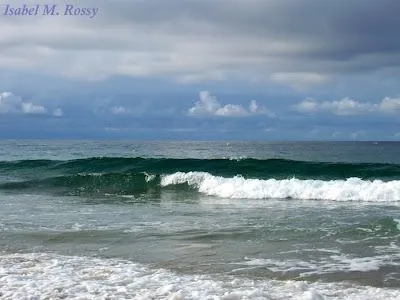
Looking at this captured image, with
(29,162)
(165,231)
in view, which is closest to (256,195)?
(165,231)

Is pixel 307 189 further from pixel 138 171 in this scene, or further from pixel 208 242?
pixel 138 171

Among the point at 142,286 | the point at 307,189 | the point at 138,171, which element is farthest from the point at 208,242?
the point at 138,171

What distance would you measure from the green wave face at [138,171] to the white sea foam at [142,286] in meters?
14.5

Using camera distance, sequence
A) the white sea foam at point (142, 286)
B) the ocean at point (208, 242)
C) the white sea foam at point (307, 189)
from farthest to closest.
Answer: the white sea foam at point (307, 189)
the ocean at point (208, 242)
the white sea foam at point (142, 286)

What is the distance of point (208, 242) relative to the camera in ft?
33.9

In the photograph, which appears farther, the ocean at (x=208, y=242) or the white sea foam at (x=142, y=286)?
the ocean at (x=208, y=242)

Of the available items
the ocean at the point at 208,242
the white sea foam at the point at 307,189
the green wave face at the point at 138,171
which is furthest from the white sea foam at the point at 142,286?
the green wave face at the point at 138,171

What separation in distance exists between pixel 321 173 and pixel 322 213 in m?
13.5

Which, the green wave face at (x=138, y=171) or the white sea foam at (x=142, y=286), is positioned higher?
the green wave face at (x=138, y=171)

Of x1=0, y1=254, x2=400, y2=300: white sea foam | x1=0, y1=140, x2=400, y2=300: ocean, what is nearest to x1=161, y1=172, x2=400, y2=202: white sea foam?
x1=0, y1=140, x2=400, y2=300: ocean

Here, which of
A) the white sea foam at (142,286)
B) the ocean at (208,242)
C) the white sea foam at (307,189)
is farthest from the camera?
the white sea foam at (307,189)

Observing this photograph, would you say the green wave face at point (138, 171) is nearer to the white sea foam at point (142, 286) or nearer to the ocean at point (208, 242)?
the ocean at point (208, 242)

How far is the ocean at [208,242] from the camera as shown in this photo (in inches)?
275

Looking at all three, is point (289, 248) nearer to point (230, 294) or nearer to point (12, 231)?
point (230, 294)
